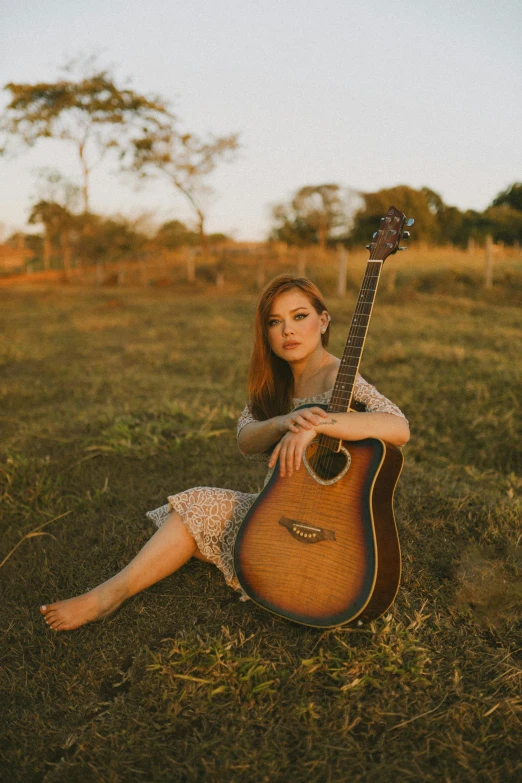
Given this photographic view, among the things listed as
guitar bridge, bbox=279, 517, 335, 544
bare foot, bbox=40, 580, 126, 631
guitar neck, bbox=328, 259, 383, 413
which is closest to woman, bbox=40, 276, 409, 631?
bare foot, bbox=40, 580, 126, 631

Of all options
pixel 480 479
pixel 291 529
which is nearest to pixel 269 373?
pixel 291 529

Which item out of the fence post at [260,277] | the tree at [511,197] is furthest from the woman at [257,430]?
the tree at [511,197]

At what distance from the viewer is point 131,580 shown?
2.31 meters

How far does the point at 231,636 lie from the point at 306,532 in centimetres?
51

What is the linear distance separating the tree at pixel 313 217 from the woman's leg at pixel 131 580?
22381 millimetres

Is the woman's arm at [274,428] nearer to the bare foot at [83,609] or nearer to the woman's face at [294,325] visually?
the woman's face at [294,325]

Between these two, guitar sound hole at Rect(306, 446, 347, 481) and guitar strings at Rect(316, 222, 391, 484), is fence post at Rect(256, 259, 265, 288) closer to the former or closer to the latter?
guitar strings at Rect(316, 222, 391, 484)

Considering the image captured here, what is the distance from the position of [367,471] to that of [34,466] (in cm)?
270

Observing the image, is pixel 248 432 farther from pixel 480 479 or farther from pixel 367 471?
pixel 480 479

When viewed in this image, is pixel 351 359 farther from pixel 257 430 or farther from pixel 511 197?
pixel 511 197

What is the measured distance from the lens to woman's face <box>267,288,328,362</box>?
7.81 feet

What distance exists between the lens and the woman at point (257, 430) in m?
2.28

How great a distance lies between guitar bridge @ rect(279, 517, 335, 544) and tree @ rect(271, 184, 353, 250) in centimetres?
2259

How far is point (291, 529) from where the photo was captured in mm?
2016
